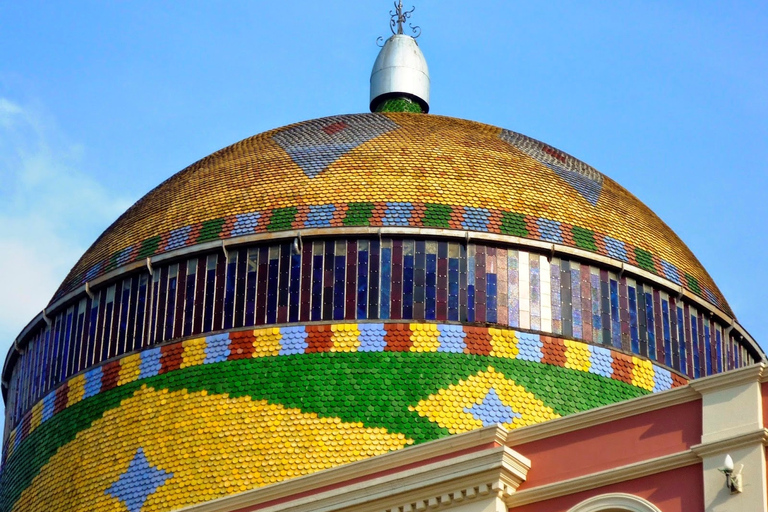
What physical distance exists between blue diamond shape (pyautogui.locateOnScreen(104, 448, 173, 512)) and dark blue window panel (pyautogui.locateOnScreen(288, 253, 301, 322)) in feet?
8.05

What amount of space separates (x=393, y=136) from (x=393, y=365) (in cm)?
431

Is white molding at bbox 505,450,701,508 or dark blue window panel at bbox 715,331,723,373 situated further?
dark blue window panel at bbox 715,331,723,373

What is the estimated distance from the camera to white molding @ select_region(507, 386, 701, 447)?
16.4 m

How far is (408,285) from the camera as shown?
24062 millimetres

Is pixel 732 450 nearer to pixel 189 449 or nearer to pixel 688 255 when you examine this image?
pixel 189 449

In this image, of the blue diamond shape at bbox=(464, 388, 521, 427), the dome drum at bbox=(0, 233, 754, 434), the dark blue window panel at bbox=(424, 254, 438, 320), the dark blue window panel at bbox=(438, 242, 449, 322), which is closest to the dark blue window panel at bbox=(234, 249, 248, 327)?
the dome drum at bbox=(0, 233, 754, 434)

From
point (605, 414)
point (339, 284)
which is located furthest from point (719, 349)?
point (605, 414)

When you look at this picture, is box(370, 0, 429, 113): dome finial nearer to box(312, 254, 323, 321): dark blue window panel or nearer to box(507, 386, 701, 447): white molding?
box(312, 254, 323, 321): dark blue window panel

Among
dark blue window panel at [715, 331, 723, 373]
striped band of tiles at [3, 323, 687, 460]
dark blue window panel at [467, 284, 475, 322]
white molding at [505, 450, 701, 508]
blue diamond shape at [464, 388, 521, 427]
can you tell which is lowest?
white molding at [505, 450, 701, 508]

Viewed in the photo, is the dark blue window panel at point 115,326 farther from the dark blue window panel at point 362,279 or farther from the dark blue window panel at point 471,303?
the dark blue window panel at point 471,303

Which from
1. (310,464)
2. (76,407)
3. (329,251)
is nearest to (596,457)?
(310,464)

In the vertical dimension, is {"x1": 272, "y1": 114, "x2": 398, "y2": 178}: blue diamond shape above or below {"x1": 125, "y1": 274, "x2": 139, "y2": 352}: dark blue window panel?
above

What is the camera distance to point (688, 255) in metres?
26.8

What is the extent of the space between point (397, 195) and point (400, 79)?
20.8ft
